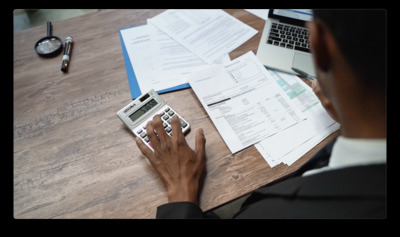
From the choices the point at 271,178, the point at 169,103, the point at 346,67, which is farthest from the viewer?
the point at 169,103

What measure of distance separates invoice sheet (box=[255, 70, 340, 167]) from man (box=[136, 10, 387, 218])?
144 mm

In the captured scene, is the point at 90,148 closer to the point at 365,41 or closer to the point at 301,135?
the point at 301,135

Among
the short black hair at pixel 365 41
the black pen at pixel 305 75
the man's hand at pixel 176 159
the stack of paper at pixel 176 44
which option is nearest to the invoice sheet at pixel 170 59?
the stack of paper at pixel 176 44

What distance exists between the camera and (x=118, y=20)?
1091 millimetres

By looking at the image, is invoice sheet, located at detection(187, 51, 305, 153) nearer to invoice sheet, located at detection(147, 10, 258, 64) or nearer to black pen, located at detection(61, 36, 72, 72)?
invoice sheet, located at detection(147, 10, 258, 64)

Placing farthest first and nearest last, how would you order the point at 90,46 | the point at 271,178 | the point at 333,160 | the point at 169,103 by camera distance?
the point at 90,46 → the point at 169,103 → the point at 271,178 → the point at 333,160

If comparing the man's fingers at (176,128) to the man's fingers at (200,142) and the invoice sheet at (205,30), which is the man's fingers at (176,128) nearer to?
the man's fingers at (200,142)

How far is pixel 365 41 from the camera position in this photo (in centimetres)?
45

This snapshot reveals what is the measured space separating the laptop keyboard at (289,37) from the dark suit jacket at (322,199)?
0.54m

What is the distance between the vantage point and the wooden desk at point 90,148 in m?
0.72

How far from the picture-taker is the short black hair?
445mm

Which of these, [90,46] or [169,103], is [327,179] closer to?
[169,103]
